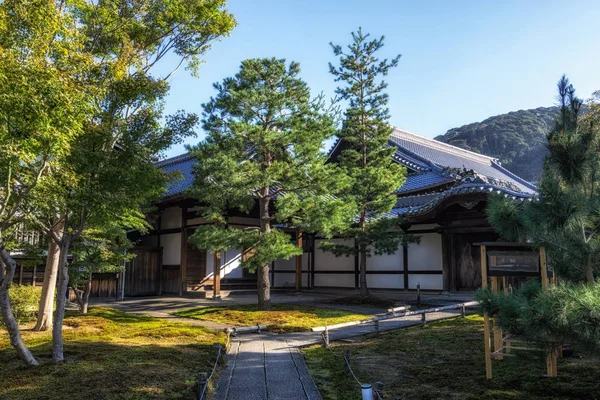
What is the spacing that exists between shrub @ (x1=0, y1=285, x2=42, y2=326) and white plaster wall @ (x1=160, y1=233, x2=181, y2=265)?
24.8ft

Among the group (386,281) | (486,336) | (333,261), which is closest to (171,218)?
(333,261)

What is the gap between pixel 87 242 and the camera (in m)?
12.0

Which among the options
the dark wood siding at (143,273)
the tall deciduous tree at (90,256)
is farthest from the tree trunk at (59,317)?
the dark wood siding at (143,273)

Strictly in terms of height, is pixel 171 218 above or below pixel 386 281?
above

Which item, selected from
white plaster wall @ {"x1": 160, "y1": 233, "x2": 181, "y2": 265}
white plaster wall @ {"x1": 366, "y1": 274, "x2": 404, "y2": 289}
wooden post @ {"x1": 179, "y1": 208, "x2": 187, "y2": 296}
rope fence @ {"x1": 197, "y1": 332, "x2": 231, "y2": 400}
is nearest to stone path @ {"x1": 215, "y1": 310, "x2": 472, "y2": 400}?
rope fence @ {"x1": 197, "y1": 332, "x2": 231, "y2": 400}

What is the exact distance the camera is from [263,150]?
1224 cm

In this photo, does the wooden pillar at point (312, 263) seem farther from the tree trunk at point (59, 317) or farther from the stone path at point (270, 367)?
the tree trunk at point (59, 317)

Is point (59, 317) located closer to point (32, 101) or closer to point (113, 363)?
point (113, 363)

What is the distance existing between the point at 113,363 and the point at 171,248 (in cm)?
1230

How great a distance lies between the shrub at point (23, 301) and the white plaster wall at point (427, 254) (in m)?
12.8

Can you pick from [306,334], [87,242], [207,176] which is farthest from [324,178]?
[87,242]

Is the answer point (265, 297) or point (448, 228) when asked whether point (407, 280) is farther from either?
point (265, 297)

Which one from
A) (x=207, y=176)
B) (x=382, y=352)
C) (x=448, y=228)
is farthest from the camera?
(x=448, y=228)

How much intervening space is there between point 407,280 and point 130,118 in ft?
43.6
